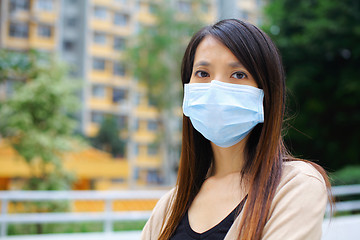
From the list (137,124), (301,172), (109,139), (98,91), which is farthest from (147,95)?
(301,172)

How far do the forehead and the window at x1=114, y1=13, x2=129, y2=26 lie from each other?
102 ft

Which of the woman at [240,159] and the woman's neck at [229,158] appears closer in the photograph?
the woman at [240,159]

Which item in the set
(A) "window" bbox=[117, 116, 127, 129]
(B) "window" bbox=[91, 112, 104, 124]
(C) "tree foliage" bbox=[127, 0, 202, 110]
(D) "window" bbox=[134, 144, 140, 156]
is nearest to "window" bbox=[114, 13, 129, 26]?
(B) "window" bbox=[91, 112, 104, 124]

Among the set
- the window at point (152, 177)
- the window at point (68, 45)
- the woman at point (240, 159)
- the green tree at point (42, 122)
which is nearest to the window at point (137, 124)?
the window at point (152, 177)

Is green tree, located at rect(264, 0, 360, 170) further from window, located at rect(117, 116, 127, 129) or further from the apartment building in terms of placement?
window, located at rect(117, 116, 127, 129)

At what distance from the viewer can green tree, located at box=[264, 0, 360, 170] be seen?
10508 mm

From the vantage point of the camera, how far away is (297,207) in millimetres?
1009

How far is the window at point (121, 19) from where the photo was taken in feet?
102

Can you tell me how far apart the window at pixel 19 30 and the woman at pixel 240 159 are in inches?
1124

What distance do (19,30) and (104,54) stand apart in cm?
623

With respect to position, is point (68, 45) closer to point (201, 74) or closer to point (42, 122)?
point (42, 122)

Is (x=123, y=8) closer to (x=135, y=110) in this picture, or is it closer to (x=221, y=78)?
(x=135, y=110)

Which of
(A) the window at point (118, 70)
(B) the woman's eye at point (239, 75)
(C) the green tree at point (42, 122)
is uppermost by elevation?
(A) the window at point (118, 70)

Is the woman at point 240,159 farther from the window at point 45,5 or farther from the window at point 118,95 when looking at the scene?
the window at point 118,95
